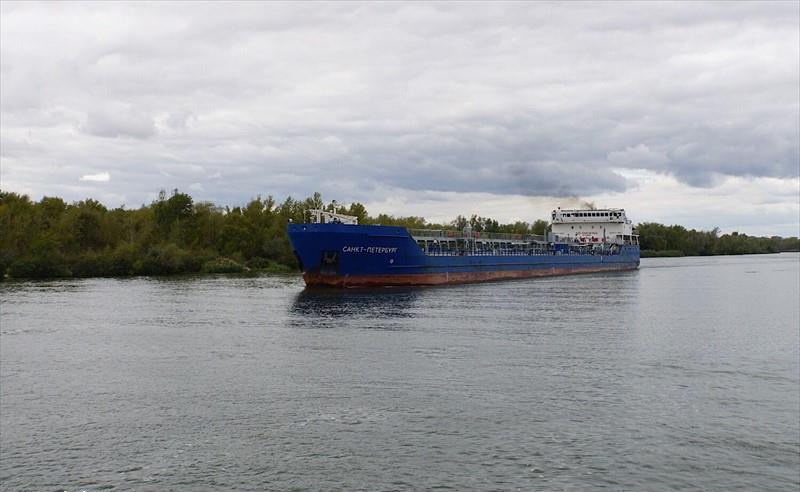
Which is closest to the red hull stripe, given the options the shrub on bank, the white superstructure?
the white superstructure

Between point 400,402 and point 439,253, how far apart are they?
158 ft

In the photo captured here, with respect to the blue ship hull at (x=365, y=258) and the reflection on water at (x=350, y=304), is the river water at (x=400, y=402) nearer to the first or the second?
the reflection on water at (x=350, y=304)

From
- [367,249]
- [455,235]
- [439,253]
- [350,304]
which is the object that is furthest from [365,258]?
[455,235]

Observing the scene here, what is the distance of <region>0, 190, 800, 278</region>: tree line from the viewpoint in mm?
93188

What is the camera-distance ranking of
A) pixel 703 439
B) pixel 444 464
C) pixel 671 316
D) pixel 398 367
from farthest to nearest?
pixel 671 316
pixel 398 367
pixel 703 439
pixel 444 464

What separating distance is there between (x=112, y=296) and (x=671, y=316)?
137 feet

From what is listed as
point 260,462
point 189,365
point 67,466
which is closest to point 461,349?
point 189,365

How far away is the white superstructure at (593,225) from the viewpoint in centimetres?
10681

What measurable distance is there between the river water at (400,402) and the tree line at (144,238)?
57.8m

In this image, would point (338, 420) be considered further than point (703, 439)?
Yes

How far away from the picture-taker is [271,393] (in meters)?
21.3

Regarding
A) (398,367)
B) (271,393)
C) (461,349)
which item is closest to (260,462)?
(271,393)

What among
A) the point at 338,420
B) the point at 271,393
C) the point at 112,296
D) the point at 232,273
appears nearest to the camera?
the point at 338,420

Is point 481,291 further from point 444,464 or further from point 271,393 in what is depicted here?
point 444,464
